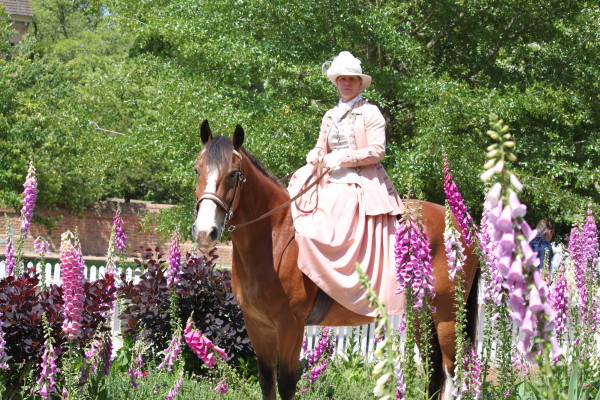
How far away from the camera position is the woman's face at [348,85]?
5273mm

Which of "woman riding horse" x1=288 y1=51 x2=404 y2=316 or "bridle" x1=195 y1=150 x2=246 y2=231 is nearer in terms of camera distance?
"bridle" x1=195 y1=150 x2=246 y2=231

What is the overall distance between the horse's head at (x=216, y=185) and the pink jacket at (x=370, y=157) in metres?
0.89

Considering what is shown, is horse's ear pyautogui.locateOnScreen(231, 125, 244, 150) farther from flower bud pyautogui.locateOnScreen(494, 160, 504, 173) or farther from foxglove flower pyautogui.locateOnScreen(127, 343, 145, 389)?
flower bud pyautogui.locateOnScreen(494, 160, 504, 173)

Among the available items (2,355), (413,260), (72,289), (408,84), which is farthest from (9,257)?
(408,84)

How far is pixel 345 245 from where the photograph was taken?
4945mm

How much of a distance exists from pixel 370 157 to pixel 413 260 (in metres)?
1.75

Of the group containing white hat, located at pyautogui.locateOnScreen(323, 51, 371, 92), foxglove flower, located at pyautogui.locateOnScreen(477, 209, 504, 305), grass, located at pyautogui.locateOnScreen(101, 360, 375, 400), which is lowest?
grass, located at pyautogui.locateOnScreen(101, 360, 375, 400)

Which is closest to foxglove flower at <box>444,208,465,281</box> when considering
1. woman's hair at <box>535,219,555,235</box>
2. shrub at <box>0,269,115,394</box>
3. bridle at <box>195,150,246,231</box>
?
bridle at <box>195,150,246,231</box>

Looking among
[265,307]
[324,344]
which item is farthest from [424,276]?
[324,344]

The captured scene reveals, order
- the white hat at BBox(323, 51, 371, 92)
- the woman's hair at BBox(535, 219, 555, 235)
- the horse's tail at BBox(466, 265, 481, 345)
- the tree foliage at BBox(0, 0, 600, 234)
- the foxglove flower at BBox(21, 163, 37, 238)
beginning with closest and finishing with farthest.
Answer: the white hat at BBox(323, 51, 371, 92) < the horse's tail at BBox(466, 265, 481, 345) < the foxglove flower at BBox(21, 163, 37, 238) < the tree foliage at BBox(0, 0, 600, 234) < the woman's hair at BBox(535, 219, 555, 235)

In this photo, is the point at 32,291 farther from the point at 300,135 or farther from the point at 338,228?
the point at 300,135

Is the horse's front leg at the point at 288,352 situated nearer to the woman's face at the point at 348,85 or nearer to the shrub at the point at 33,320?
the shrub at the point at 33,320

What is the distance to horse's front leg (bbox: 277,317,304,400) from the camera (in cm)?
467

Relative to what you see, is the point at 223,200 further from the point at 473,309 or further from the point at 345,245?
the point at 473,309
